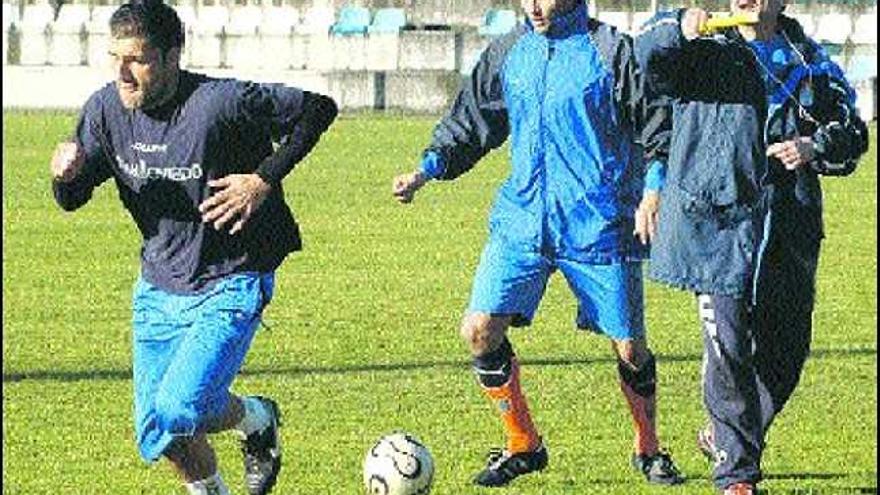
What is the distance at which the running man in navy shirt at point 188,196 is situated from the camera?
10.1 metres

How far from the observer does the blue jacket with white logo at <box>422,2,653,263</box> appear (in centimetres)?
1175

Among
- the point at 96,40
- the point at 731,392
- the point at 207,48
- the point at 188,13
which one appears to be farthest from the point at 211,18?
the point at 731,392

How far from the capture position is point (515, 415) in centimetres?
1220

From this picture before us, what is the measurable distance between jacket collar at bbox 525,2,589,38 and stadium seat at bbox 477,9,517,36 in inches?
1299

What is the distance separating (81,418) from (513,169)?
290cm

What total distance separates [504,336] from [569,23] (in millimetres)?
1313

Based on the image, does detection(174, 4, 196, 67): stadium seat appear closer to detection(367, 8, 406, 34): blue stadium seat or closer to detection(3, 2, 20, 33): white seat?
detection(3, 2, 20, 33): white seat

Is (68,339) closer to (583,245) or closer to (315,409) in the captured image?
(315,409)

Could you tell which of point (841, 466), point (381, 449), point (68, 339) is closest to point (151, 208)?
point (381, 449)

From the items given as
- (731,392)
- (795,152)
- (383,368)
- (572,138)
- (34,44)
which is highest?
(795,152)

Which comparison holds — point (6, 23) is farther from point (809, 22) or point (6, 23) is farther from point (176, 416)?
point (176, 416)

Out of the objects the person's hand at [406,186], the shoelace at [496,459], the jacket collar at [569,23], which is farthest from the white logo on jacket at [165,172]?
the shoelace at [496,459]

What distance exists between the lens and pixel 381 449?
37.7ft

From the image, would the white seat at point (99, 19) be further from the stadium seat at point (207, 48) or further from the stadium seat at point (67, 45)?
the stadium seat at point (207, 48)
